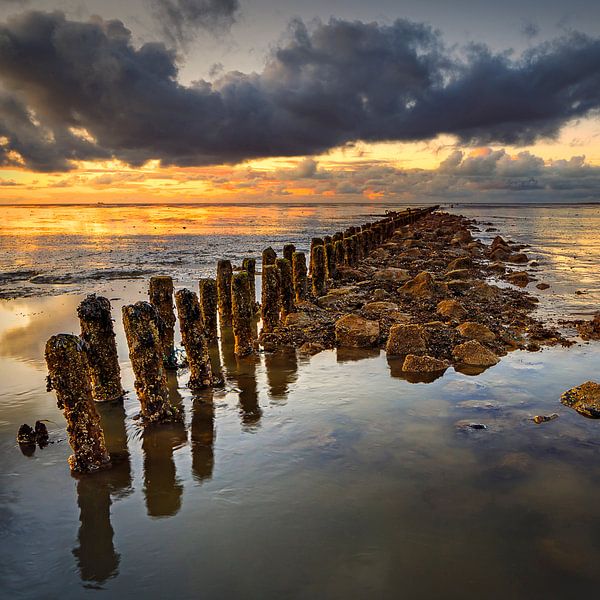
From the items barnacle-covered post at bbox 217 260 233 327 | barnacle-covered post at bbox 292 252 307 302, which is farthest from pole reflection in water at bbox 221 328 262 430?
barnacle-covered post at bbox 292 252 307 302

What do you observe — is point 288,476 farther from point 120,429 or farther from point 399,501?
point 120,429

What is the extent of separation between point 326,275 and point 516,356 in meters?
9.27

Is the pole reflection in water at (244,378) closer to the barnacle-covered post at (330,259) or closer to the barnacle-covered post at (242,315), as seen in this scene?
the barnacle-covered post at (242,315)

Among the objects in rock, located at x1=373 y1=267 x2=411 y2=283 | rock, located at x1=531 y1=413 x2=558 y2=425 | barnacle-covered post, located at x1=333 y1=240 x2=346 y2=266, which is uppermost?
barnacle-covered post, located at x1=333 y1=240 x2=346 y2=266

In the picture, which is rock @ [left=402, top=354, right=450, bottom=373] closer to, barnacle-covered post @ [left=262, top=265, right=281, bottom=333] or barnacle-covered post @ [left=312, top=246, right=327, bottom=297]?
barnacle-covered post @ [left=262, top=265, right=281, bottom=333]

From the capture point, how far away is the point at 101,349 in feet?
25.8

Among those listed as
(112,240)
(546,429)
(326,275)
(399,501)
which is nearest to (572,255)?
(326,275)

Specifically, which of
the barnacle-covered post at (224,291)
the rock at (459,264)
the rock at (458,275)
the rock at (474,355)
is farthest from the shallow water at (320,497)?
the rock at (459,264)

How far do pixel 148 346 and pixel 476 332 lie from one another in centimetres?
708

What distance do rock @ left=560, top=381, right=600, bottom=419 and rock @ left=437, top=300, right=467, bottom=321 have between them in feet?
14.9

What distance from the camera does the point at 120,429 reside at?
7.06 meters

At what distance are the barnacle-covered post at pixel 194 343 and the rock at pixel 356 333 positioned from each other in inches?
133

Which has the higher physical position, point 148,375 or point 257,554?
point 148,375

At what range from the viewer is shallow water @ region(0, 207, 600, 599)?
4191 mm
